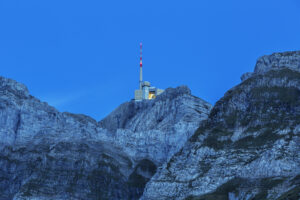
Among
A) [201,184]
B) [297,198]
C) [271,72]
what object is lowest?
[297,198]

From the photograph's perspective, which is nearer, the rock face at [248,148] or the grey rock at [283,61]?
the rock face at [248,148]

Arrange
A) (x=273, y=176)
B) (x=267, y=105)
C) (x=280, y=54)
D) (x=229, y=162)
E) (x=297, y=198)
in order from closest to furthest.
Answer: (x=297, y=198) < (x=273, y=176) < (x=229, y=162) < (x=267, y=105) < (x=280, y=54)

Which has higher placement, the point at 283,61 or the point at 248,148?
the point at 283,61

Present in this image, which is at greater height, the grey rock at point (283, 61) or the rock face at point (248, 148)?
the grey rock at point (283, 61)

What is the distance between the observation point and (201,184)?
167000 millimetres

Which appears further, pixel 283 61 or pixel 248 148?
pixel 283 61

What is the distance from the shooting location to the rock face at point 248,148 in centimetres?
15862

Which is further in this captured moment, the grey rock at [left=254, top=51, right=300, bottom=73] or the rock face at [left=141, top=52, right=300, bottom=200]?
the grey rock at [left=254, top=51, right=300, bottom=73]

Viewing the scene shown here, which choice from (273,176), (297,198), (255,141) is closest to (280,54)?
(255,141)

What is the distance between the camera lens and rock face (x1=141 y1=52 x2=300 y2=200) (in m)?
159

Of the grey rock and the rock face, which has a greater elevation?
the grey rock

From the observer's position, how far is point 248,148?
554ft

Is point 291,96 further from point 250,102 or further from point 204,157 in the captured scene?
point 204,157

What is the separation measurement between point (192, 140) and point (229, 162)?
49.9ft
